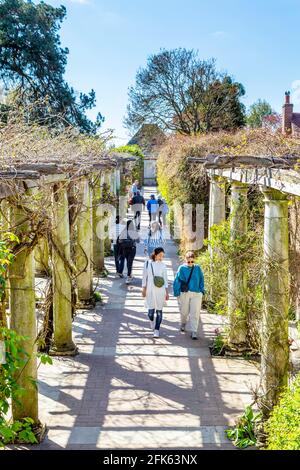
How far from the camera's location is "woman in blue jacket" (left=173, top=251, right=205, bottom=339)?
9.48m

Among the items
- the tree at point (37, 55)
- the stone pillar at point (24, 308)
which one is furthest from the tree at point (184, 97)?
the stone pillar at point (24, 308)

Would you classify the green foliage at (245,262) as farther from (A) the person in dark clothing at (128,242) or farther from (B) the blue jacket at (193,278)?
(A) the person in dark clothing at (128,242)

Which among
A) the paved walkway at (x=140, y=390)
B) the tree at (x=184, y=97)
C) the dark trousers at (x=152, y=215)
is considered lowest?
the paved walkway at (x=140, y=390)

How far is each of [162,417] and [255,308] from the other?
2402 mm

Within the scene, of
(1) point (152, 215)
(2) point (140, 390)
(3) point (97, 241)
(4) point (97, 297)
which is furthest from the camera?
Answer: (1) point (152, 215)

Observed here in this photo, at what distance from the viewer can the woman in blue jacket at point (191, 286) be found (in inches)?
373

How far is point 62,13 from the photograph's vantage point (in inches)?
973

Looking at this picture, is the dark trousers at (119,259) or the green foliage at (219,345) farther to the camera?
the dark trousers at (119,259)

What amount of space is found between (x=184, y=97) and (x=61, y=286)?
2622 centimetres

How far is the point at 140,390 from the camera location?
24.3 feet

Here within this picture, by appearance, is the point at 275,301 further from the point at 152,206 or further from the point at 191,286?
the point at 152,206

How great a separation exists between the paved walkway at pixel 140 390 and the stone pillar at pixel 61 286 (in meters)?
0.28

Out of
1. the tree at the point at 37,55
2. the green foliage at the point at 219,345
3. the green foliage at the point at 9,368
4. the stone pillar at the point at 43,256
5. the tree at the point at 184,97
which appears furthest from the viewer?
the tree at the point at 184,97

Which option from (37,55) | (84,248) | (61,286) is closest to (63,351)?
(61,286)
